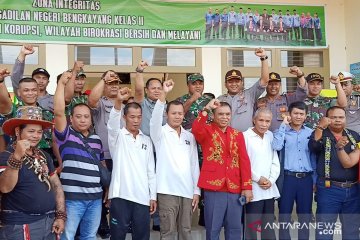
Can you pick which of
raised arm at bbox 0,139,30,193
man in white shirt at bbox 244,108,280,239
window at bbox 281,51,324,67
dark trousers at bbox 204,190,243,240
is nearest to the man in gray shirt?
man in white shirt at bbox 244,108,280,239

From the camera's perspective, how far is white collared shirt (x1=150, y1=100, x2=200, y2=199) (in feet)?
12.5

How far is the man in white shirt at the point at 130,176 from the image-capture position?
3.69m

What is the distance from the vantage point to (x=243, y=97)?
465 cm

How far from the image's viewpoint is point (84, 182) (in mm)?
3525

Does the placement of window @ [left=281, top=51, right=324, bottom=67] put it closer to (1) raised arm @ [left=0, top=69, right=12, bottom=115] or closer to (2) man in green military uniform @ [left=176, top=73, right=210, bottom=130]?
(2) man in green military uniform @ [left=176, top=73, right=210, bottom=130]

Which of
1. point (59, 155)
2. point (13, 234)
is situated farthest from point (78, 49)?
point (13, 234)

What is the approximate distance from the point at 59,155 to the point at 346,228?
2766 millimetres

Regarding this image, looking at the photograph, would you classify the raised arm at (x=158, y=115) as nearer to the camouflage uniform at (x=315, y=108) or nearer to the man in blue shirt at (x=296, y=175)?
the man in blue shirt at (x=296, y=175)

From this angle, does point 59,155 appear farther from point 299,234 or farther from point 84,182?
point 299,234

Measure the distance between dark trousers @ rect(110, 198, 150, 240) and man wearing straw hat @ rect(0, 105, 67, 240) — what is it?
0.58 meters

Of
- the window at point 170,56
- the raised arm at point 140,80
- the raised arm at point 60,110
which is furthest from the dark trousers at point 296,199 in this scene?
the window at point 170,56

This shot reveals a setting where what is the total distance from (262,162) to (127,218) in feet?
4.51

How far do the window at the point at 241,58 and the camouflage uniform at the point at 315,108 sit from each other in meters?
3.07

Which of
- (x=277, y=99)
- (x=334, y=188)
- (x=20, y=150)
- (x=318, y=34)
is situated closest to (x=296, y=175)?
(x=334, y=188)
